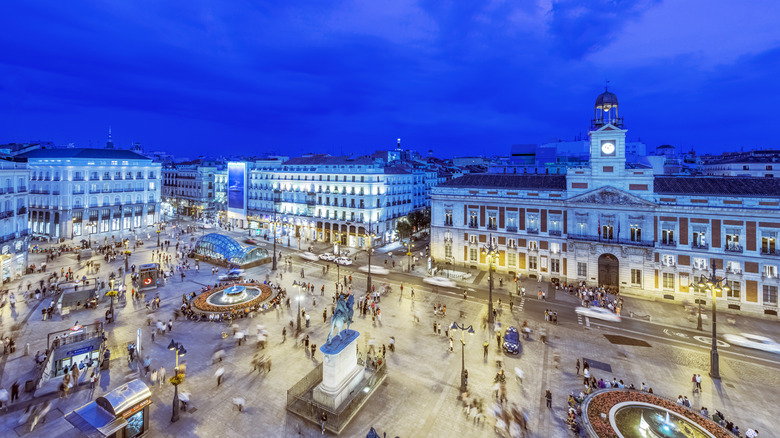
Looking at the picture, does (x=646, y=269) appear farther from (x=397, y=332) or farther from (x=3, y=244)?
(x=3, y=244)

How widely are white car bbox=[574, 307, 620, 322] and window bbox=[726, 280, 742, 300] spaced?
1262 cm

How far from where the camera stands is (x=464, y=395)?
2080cm

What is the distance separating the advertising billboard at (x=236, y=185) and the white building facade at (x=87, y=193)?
56.7 feet

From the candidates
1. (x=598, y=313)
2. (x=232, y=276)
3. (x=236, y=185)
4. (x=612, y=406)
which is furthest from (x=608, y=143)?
(x=236, y=185)

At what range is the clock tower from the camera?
4031cm

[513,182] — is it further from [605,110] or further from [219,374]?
[219,374]

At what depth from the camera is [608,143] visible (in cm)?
4097

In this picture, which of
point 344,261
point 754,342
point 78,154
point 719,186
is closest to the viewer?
point 754,342

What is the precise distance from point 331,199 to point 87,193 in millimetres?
47582

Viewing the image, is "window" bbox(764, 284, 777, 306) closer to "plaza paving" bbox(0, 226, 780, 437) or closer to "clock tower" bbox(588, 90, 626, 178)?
"plaza paving" bbox(0, 226, 780, 437)

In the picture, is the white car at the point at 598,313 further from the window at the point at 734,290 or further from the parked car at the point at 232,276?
the parked car at the point at 232,276

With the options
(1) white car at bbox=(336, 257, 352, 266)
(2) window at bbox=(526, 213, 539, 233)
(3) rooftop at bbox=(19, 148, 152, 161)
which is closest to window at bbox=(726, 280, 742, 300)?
(2) window at bbox=(526, 213, 539, 233)

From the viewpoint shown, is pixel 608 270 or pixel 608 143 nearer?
pixel 608 143

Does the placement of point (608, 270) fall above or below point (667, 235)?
below
